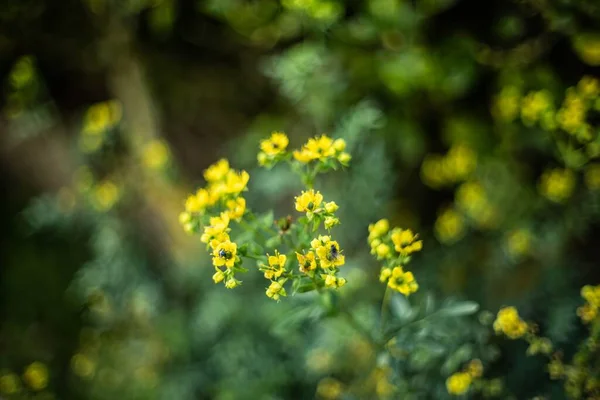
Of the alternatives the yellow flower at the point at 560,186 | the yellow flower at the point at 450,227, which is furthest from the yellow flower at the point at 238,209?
the yellow flower at the point at 560,186

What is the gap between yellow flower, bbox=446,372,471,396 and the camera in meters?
1.64

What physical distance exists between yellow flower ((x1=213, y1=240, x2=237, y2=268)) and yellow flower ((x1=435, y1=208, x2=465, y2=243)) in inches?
54.1

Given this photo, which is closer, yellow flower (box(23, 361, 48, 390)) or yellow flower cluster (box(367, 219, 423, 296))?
yellow flower cluster (box(367, 219, 423, 296))

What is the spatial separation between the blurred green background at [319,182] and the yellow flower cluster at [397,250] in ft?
1.08

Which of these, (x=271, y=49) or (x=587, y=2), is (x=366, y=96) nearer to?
(x=271, y=49)

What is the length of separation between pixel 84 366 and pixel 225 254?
6.06 feet

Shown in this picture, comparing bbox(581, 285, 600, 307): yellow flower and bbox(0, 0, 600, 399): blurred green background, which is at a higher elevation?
bbox(0, 0, 600, 399): blurred green background

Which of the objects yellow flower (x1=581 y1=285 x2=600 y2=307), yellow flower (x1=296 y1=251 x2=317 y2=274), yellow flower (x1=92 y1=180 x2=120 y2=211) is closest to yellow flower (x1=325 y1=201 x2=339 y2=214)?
yellow flower (x1=296 y1=251 x2=317 y2=274)

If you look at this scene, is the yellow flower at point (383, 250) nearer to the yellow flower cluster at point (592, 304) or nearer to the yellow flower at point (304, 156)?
the yellow flower at point (304, 156)

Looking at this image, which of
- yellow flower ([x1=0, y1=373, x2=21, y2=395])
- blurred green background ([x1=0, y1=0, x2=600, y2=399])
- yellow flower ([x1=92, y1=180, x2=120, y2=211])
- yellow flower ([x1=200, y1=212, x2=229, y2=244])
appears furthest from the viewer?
yellow flower ([x1=92, y1=180, x2=120, y2=211])

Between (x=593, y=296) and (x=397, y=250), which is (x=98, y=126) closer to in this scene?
(x=397, y=250)

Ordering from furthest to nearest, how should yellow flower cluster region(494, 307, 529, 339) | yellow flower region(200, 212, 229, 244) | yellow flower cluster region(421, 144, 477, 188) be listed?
yellow flower cluster region(421, 144, 477, 188)
yellow flower cluster region(494, 307, 529, 339)
yellow flower region(200, 212, 229, 244)

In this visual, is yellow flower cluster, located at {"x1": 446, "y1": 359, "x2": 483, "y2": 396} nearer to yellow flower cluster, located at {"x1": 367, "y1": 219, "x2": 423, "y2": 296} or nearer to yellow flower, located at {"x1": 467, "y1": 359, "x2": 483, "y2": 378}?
yellow flower, located at {"x1": 467, "y1": 359, "x2": 483, "y2": 378}

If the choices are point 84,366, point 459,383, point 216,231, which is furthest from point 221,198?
point 84,366
